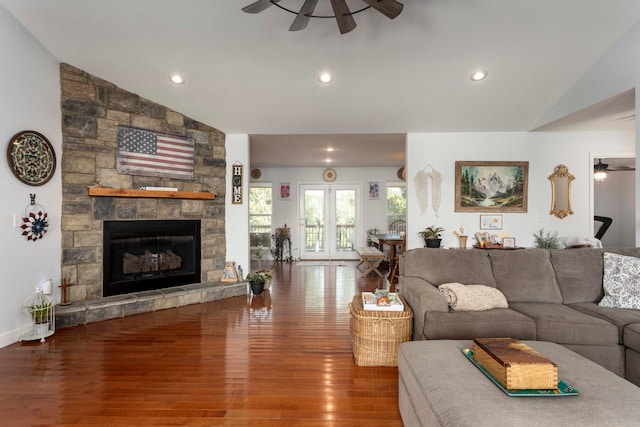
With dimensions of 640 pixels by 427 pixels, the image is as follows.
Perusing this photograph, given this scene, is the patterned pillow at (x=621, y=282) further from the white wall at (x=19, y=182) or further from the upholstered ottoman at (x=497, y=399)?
the white wall at (x=19, y=182)

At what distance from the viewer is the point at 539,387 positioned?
1.24m

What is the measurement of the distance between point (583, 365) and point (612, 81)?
3111mm

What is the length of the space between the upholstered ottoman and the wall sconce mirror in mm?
3758

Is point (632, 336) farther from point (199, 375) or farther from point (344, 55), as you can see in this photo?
point (344, 55)

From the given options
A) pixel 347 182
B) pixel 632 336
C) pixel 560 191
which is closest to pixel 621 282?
pixel 632 336

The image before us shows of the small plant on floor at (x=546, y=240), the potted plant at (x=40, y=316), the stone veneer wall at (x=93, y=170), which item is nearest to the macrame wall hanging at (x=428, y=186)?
the small plant on floor at (x=546, y=240)

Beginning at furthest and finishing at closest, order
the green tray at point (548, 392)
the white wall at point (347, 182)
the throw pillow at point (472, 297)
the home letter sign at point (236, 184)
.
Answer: the white wall at point (347, 182) < the home letter sign at point (236, 184) < the throw pillow at point (472, 297) < the green tray at point (548, 392)

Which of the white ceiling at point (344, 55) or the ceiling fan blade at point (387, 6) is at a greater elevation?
the white ceiling at point (344, 55)

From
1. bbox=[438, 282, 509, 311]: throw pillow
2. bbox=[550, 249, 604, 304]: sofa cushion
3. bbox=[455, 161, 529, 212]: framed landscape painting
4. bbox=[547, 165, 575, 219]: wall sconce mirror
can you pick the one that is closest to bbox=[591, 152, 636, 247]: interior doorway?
bbox=[547, 165, 575, 219]: wall sconce mirror

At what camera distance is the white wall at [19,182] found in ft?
9.41

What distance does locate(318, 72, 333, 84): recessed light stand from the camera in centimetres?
348

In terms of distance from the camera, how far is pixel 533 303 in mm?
2650

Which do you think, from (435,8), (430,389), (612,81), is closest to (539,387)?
(430,389)

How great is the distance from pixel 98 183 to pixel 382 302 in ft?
11.2
